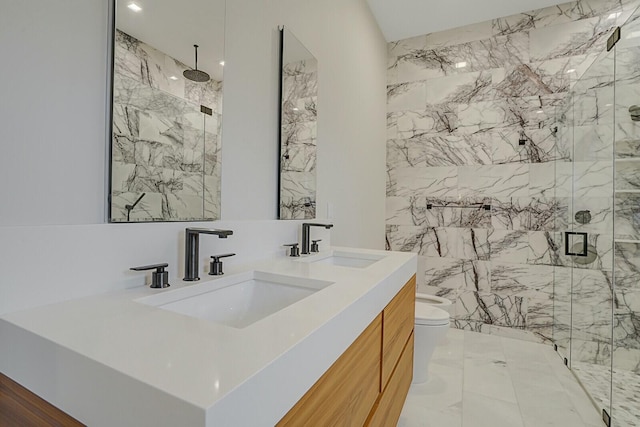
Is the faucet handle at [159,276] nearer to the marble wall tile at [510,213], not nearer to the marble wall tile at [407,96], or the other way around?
the marble wall tile at [510,213]

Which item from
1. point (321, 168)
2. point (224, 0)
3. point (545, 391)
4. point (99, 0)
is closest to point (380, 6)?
point (321, 168)

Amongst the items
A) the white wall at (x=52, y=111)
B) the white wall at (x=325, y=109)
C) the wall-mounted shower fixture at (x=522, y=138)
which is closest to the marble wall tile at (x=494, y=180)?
the wall-mounted shower fixture at (x=522, y=138)

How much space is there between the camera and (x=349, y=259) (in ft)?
5.60

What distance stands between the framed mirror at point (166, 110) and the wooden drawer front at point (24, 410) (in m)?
0.39

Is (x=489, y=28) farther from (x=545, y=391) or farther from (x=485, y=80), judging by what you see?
(x=545, y=391)

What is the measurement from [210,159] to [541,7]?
3165 millimetres

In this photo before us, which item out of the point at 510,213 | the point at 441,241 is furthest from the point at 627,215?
the point at 441,241

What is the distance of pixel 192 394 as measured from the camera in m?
0.37

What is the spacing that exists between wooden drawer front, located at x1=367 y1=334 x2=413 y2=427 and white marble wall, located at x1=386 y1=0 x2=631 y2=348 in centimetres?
167

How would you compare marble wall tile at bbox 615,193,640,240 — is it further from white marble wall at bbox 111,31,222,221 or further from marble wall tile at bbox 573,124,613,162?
white marble wall at bbox 111,31,222,221

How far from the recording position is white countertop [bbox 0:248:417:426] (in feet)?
1.27

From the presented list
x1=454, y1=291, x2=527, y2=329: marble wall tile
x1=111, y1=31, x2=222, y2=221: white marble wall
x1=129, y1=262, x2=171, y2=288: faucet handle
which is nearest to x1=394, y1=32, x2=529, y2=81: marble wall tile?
x1=454, y1=291, x2=527, y2=329: marble wall tile

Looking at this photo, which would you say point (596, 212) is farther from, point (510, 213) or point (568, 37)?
point (568, 37)

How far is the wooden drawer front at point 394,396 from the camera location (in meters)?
1.04
